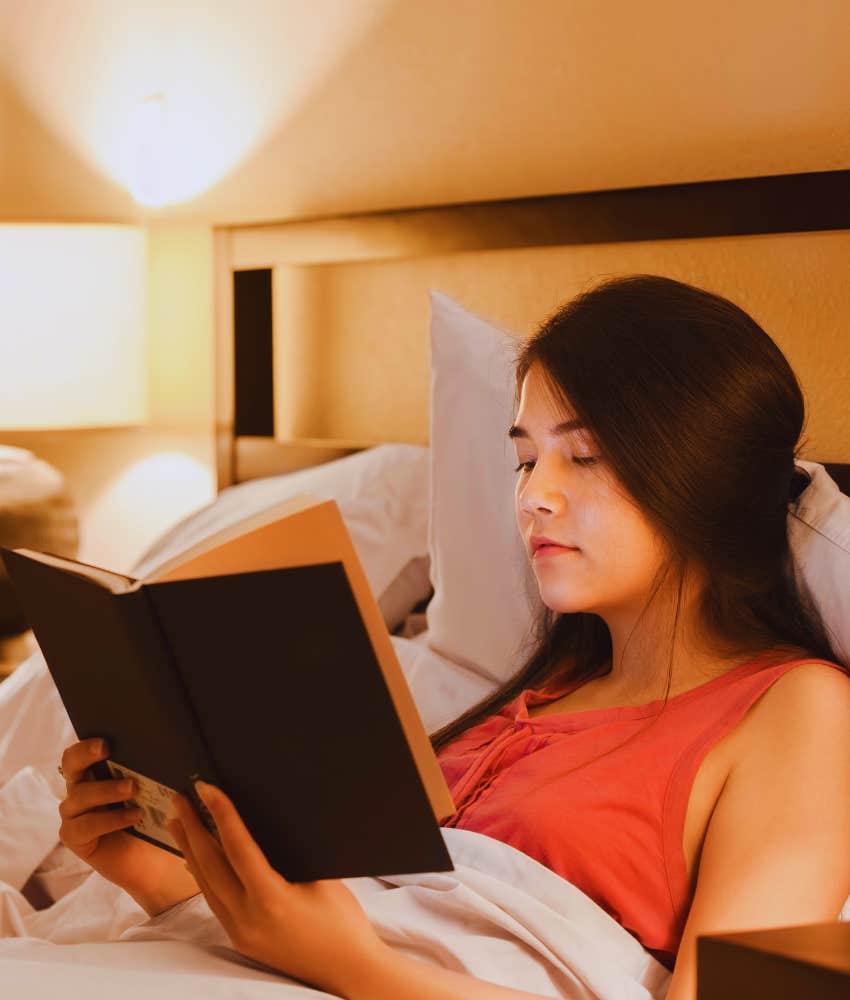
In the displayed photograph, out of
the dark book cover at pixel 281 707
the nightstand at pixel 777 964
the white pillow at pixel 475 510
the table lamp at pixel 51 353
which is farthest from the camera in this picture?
the table lamp at pixel 51 353

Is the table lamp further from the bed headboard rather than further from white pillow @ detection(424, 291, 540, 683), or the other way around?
white pillow @ detection(424, 291, 540, 683)

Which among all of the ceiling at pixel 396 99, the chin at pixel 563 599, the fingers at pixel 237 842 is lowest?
the fingers at pixel 237 842

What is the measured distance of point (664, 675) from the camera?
1160 mm

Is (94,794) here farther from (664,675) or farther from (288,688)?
(664,675)

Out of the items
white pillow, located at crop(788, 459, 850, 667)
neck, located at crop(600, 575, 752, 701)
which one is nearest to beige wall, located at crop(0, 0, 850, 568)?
white pillow, located at crop(788, 459, 850, 667)

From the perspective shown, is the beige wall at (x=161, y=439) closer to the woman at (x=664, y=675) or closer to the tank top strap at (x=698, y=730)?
the woman at (x=664, y=675)

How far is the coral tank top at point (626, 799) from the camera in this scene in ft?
3.40

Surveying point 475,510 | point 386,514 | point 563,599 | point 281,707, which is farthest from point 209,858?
point 386,514

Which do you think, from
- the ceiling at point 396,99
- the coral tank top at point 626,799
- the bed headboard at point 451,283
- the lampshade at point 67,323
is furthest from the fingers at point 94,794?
the lampshade at point 67,323

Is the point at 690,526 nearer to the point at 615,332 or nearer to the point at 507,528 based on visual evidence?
the point at 615,332

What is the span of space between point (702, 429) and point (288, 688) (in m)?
0.45

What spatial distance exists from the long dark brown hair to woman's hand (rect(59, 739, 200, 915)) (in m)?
0.47

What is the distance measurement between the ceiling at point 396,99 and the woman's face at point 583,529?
0.72 metres

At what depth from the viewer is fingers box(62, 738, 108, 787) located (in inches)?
39.4
